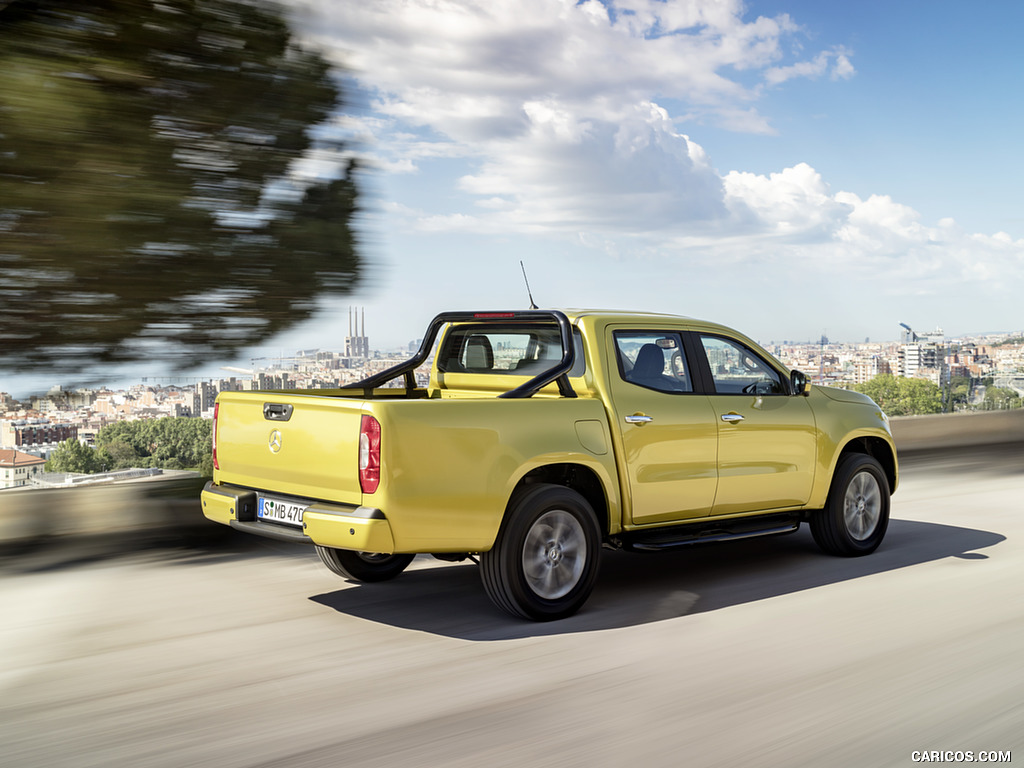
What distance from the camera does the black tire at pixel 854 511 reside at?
25.2 ft

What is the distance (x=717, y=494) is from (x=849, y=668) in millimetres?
2051

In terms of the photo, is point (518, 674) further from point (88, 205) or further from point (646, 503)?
point (88, 205)

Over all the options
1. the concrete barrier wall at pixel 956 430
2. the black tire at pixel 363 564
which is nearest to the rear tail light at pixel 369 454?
the black tire at pixel 363 564

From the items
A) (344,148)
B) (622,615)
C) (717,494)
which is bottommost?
(622,615)

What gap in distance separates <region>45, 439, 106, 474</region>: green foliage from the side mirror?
5.48m

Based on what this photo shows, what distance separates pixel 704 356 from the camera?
7074mm

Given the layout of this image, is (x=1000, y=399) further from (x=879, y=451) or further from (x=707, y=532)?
(x=707, y=532)

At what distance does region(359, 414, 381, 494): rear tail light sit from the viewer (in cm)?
525

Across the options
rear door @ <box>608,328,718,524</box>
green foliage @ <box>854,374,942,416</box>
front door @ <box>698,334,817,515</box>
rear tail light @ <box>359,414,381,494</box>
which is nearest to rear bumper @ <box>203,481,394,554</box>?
rear tail light @ <box>359,414,381,494</box>

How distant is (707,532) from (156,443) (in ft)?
15.3

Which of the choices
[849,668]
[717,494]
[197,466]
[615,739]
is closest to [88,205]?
[197,466]

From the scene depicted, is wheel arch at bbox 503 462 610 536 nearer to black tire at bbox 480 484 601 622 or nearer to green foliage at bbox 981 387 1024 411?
black tire at bbox 480 484 601 622

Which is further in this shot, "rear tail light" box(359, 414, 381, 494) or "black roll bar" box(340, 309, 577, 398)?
"black roll bar" box(340, 309, 577, 398)

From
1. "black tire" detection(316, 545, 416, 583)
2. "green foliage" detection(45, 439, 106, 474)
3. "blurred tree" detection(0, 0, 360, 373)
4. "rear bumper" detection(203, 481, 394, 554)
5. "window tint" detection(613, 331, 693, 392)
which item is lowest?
"black tire" detection(316, 545, 416, 583)
